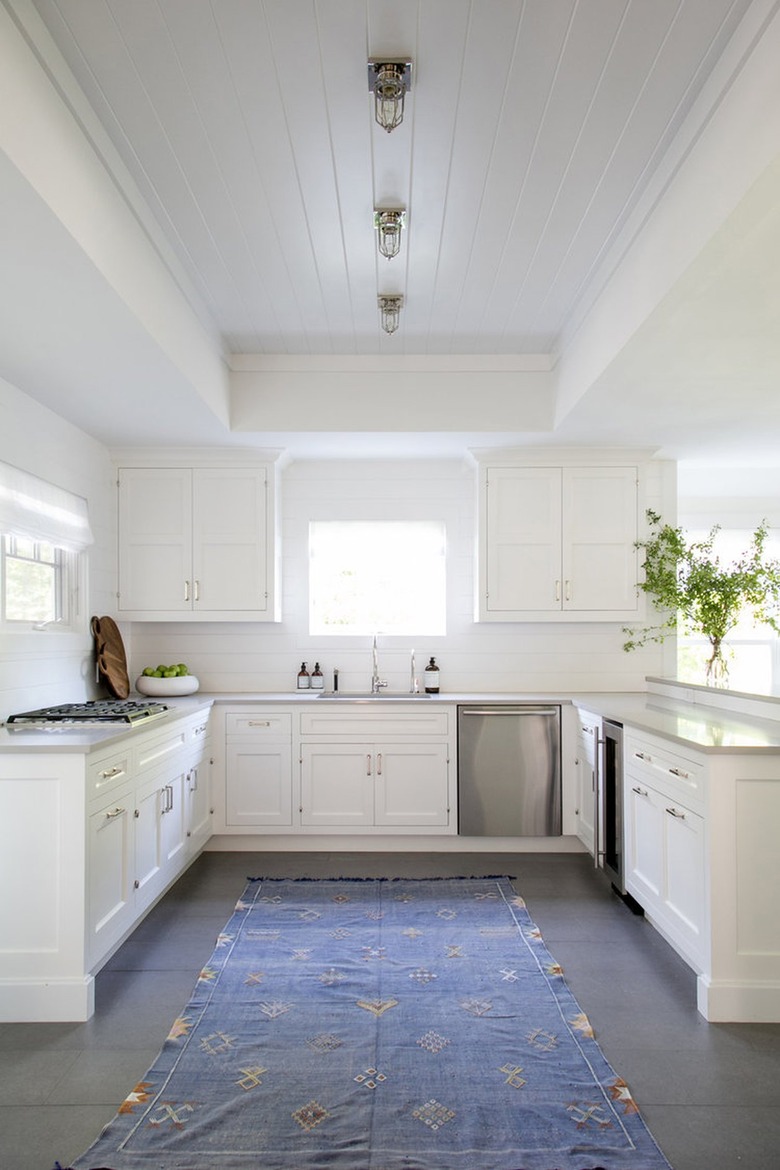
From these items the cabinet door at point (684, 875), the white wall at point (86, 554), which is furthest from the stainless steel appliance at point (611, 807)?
the white wall at point (86, 554)

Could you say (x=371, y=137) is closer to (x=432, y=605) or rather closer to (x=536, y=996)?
(x=536, y=996)

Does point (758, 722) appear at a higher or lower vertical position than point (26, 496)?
lower

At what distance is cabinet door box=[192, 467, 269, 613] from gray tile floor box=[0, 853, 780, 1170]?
1699mm

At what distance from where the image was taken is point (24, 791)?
275cm

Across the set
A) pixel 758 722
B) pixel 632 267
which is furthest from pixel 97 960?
pixel 632 267

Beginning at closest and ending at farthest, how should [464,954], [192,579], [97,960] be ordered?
[97,960] < [464,954] < [192,579]

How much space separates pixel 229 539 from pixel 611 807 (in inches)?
103

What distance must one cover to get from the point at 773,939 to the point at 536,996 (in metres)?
0.82

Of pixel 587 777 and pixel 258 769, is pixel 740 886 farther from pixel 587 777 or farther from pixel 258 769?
pixel 258 769

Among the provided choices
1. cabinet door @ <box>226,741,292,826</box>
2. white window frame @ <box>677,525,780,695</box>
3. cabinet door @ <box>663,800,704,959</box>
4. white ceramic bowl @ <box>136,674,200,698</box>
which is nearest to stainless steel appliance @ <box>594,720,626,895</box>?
cabinet door @ <box>663,800,704,959</box>

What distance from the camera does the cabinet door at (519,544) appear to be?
4.93 m

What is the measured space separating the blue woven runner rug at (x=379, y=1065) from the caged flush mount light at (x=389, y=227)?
2.69 m

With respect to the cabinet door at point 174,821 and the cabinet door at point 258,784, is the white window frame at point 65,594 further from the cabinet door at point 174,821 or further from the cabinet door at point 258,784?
the cabinet door at point 258,784

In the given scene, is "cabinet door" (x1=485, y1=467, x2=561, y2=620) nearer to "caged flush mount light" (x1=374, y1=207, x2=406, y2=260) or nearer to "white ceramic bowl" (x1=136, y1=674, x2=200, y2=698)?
"white ceramic bowl" (x1=136, y1=674, x2=200, y2=698)
